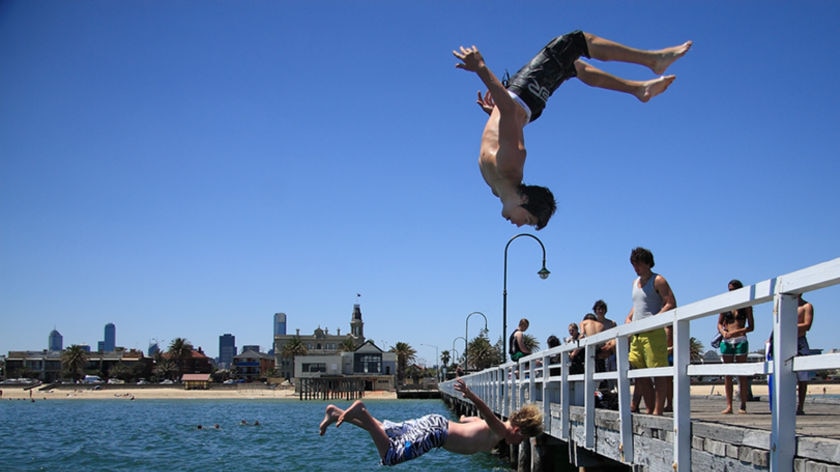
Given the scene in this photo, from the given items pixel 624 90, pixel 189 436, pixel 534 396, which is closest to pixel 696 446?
pixel 624 90

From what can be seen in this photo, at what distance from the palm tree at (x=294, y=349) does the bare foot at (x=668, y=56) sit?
5389 inches

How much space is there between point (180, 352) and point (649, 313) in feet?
489

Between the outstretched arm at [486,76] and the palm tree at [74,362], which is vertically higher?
the outstretched arm at [486,76]

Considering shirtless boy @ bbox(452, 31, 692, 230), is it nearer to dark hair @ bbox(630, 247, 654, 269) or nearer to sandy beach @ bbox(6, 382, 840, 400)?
dark hair @ bbox(630, 247, 654, 269)

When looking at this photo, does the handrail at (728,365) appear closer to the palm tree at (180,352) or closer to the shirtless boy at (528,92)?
the shirtless boy at (528,92)

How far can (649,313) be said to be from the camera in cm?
885

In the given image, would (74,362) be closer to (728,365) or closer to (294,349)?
(294,349)

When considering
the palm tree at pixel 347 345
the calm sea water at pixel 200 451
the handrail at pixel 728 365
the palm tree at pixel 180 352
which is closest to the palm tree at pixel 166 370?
the palm tree at pixel 180 352

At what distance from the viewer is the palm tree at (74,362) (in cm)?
14375

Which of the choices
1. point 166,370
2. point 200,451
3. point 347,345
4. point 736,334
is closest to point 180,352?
point 166,370

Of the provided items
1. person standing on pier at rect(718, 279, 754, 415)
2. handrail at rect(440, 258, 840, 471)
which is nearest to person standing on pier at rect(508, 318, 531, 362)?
handrail at rect(440, 258, 840, 471)

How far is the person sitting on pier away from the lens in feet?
24.5

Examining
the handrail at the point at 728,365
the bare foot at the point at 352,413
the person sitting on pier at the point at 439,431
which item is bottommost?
the person sitting on pier at the point at 439,431

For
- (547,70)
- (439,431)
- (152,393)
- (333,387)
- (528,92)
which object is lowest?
(152,393)
